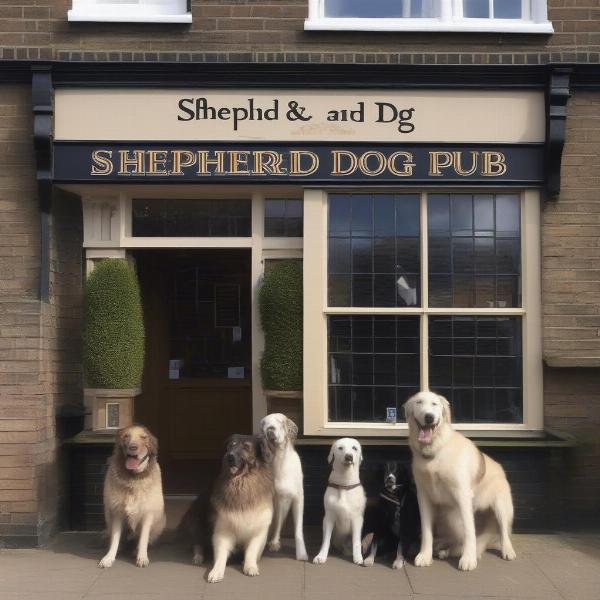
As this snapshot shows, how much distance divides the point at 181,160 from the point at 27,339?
1.97m

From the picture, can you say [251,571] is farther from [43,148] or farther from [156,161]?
[43,148]

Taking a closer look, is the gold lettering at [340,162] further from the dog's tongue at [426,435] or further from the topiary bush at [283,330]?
the dog's tongue at [426,435]

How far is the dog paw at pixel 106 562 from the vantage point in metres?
6.15

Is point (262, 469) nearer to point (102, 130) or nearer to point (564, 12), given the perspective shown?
point (102, 130)

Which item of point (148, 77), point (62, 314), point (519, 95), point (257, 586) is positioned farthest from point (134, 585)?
point (519, 95)

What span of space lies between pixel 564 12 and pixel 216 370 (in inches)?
199

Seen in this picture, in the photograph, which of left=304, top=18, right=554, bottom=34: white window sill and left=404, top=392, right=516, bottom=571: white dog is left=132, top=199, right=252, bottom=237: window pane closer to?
left=304, top=18, right=554, bottom=34: white window sill

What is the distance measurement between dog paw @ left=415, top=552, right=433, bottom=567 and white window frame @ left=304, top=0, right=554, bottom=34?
14.2ft

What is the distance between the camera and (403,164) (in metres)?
7.09

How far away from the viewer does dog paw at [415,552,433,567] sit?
6137mm

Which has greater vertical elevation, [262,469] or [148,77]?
[148,77]

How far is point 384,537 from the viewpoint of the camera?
634 centimetres

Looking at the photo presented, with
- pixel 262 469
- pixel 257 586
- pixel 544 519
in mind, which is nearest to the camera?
pixel 257 586

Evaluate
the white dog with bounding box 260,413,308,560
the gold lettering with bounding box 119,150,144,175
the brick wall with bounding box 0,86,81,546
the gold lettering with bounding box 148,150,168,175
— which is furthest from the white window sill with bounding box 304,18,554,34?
the white dog with bounding box 260,413,308,560
